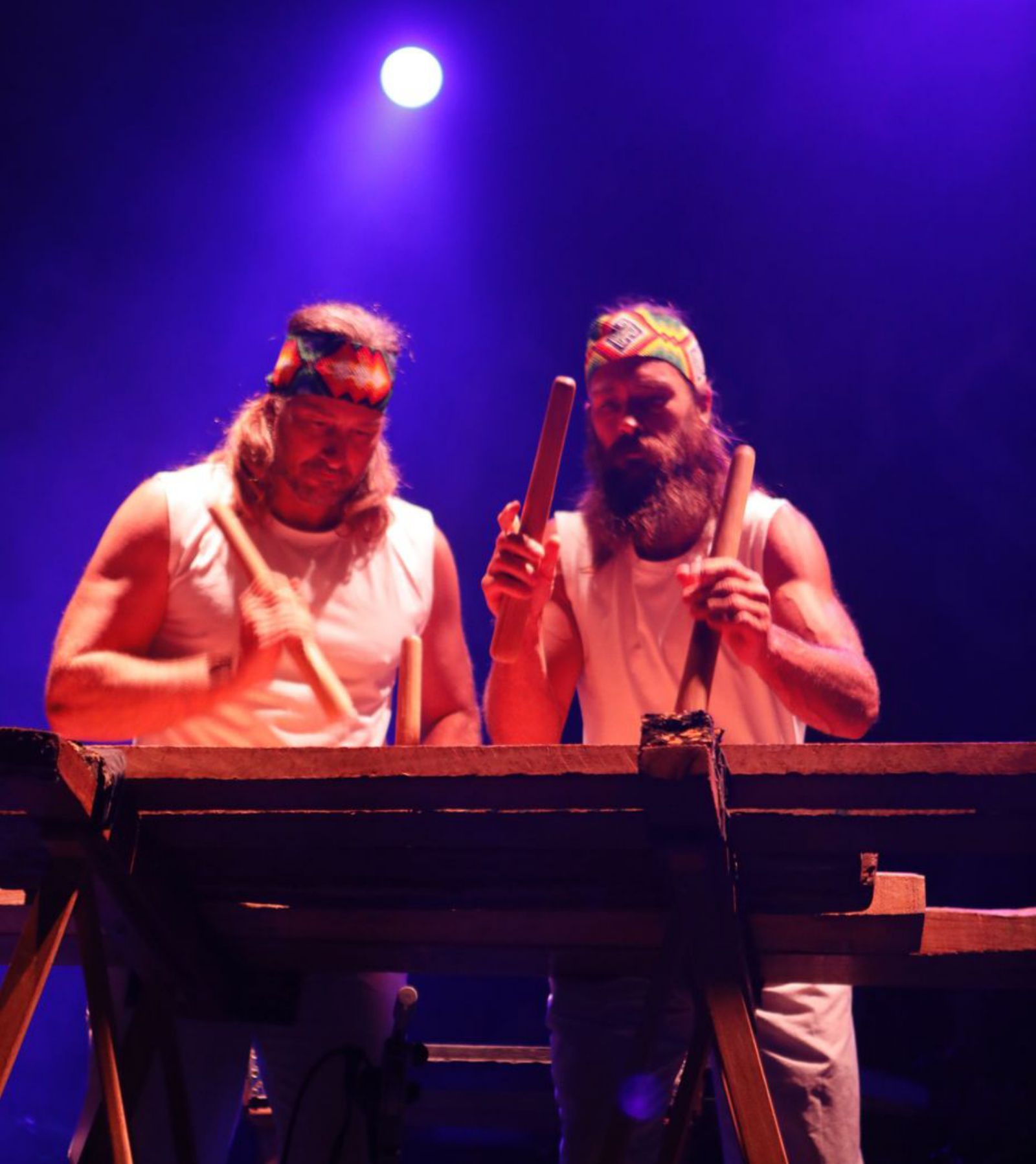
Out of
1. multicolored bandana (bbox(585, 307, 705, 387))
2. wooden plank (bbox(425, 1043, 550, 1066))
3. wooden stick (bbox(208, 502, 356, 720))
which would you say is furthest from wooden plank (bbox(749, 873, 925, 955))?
wooden plank (bbox(425, 1043, 550, 1066))

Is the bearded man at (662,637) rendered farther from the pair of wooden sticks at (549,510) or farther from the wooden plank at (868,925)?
the wooden plank at (868,925)

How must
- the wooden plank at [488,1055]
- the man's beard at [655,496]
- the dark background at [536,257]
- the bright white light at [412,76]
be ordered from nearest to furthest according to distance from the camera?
the man's beard at [655,496]
the wooden plank at [488,1055]
the dark background at [536,257]
the bright white light at [412,76]

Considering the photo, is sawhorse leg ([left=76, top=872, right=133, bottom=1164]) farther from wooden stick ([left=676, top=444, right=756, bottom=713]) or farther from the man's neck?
the man's neck

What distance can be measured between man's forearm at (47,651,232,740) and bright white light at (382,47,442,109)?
3466 mm

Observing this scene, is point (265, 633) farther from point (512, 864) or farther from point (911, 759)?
point (911, 759)

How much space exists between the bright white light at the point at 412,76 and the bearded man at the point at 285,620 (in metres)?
2.38

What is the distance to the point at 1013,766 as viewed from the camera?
60.4 inches

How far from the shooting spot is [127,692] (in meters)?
2.70

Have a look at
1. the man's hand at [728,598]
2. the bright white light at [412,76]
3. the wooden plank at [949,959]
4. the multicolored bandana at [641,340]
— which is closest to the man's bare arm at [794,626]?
the man's hand at [728,598]

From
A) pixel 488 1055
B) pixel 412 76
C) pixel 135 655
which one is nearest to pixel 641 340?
pixel 135 655

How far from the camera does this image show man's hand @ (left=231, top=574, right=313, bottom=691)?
8.99ft

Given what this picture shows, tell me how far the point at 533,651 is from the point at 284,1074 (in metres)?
1.13

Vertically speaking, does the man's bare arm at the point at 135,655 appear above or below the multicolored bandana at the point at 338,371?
below

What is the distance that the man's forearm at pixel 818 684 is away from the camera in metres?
2.65
